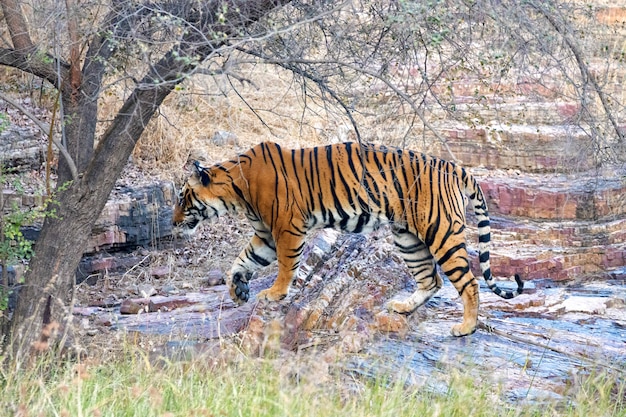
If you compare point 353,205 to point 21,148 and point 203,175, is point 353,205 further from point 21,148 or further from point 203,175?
point 21,148

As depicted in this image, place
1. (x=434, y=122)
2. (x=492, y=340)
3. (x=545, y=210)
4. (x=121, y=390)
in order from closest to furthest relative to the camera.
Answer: (x=121, y=390)
(x=492, y=340)
(x=545, y=210)
(x=434, y=122)

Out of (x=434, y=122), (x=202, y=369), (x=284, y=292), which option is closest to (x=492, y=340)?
(x=284, y=292)

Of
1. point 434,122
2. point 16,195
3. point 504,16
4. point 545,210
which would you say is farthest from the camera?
point 434,122

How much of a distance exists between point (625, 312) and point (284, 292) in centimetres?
294

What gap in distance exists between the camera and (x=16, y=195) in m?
8.62

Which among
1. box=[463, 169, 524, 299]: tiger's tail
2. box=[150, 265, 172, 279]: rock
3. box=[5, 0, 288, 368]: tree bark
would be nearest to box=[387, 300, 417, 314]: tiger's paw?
box=[463, 169, 524, 299]: tiger's tail

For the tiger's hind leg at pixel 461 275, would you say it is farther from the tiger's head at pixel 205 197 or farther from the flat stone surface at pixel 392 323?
the tiger's head at pixel 205 197

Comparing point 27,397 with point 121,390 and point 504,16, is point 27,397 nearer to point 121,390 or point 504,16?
point 121,390

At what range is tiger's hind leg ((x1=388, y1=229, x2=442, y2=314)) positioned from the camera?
698 centimetres

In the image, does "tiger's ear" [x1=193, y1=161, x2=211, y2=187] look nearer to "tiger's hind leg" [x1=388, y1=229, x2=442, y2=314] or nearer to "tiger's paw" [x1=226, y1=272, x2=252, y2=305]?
"tiger's paw" [x1=226, y1=272, x2=252, y2=305]

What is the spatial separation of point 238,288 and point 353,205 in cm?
123

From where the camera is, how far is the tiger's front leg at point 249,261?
727 centimetres

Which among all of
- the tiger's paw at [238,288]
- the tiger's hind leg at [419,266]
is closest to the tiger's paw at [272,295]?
the tiger's paw at [238,288]

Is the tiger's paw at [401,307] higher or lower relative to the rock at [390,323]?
higher
